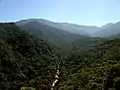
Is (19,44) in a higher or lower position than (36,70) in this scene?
higher

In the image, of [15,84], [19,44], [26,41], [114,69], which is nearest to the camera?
[114,69]

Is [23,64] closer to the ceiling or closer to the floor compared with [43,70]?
closer to the ceiling

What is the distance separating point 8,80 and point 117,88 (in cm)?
5262

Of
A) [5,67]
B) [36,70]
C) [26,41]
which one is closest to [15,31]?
[26,41]

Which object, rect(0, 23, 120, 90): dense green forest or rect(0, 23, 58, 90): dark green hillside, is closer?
rect(0, 23, 120, 90): dense green forest

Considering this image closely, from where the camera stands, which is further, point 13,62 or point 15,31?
point 15,31

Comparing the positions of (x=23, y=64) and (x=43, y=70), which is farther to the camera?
(x=43, y=70)

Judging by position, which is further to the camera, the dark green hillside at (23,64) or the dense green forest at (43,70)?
the dark green hillside at (23,64)

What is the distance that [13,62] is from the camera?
10150 centimetres

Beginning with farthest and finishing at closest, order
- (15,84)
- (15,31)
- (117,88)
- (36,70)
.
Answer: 1. (15,31)
2. (36,70)
3. (15,84)
4. (117,88)

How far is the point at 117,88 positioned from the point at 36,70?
2859 inches

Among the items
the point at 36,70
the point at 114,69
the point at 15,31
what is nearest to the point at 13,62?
the point at 36,70

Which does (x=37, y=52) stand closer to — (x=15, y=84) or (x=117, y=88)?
(x=15, y=84)

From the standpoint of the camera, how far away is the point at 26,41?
150m
